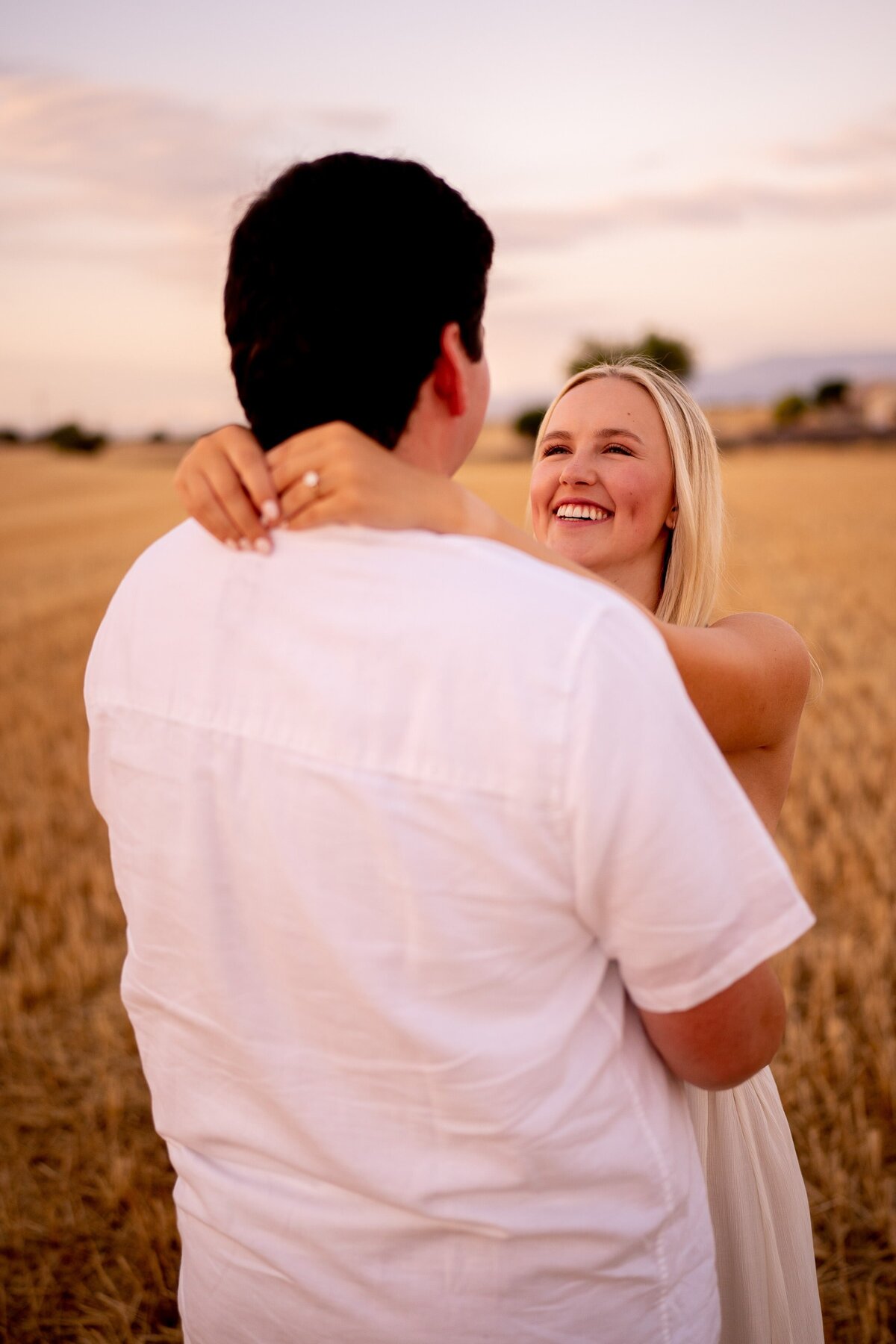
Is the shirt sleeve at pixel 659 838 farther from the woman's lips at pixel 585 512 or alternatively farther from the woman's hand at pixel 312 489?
the woman's lips at pixel 585 512

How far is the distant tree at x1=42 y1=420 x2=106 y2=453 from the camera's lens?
260 feet

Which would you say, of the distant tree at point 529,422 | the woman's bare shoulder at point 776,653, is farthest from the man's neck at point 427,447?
the distant tree at point 529,422

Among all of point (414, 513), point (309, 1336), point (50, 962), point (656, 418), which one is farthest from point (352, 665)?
point (50, 962)

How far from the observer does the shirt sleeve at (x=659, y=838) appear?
1070 mm

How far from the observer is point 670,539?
8.37 feet

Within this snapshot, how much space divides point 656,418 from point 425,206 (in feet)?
4.67

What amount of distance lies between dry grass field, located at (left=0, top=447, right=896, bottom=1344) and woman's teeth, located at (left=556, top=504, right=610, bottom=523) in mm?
472

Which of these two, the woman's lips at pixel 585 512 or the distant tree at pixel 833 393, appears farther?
the distant tree at pixel 833 393

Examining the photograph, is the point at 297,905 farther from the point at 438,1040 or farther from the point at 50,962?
the point at 50,962

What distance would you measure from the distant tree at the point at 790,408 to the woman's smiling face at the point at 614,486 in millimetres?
95075

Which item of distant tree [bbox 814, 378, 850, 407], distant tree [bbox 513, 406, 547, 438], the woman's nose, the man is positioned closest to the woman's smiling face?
the woman's nose

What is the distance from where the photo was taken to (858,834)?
566 cm

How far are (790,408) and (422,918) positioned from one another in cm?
10082

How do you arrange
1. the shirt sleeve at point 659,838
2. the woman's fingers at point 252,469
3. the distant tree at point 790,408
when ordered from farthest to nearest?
the distant tree at point 790,408 < the woman's fingers at point 252,469 < the shirt sleeve at point 659,838
